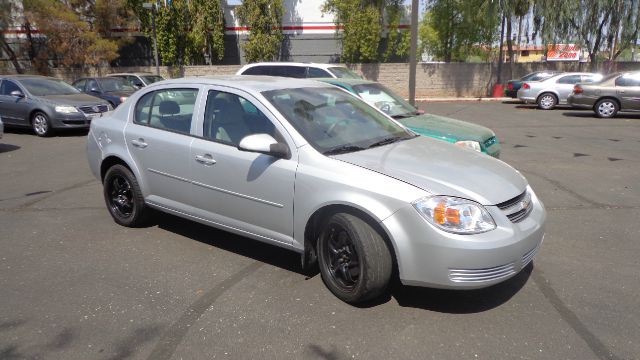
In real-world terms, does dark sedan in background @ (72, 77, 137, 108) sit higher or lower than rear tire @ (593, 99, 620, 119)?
higher

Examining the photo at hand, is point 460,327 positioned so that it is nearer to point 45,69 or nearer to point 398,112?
point 398,112

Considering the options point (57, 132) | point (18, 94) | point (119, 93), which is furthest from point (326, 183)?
point (119, 93)

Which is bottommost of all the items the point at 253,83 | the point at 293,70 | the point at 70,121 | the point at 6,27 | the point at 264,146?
the point at 70,121

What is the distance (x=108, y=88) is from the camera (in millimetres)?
15711

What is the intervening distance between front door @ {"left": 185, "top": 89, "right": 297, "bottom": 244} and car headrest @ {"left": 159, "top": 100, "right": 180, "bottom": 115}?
0.49m

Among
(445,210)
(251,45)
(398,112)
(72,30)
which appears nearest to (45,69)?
(72,30)

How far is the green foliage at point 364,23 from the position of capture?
25.1 metres

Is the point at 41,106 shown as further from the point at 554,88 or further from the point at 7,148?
the point at 554,88

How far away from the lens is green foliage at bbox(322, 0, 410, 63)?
25062mm

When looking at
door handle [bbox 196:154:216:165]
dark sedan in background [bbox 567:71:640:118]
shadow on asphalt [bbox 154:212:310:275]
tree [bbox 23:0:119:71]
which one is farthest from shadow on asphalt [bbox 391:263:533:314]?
tree [bbox 23:0:119:71]

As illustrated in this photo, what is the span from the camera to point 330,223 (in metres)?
3.55

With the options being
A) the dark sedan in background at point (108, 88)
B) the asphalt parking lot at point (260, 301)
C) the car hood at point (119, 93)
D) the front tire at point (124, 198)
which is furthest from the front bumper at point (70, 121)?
the front tire at point (124, 198)

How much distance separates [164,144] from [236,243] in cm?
118

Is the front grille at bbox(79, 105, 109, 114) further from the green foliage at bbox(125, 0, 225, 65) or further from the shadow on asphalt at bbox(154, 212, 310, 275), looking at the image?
the green foliage at bbox(125, 0, 225, 65)
